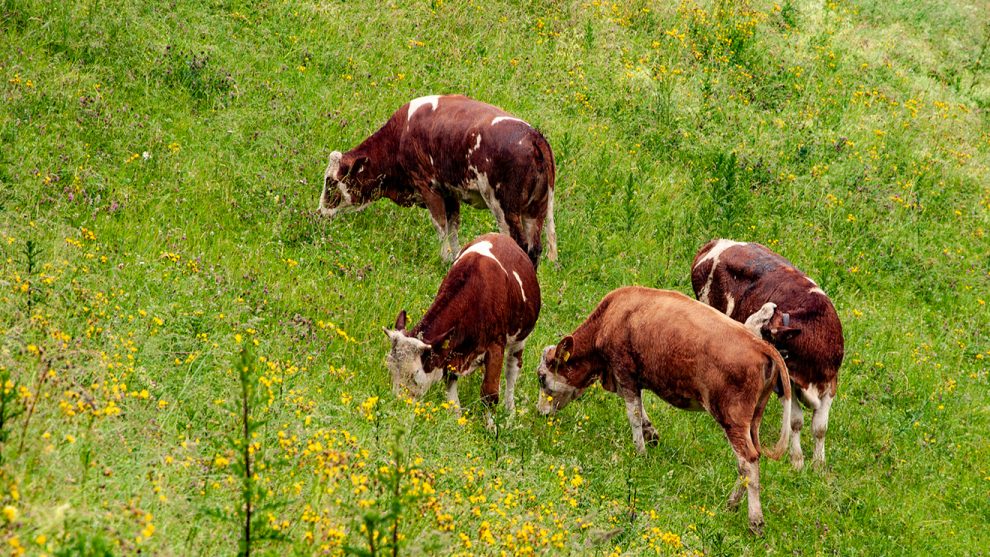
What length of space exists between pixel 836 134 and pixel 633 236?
5481 mm

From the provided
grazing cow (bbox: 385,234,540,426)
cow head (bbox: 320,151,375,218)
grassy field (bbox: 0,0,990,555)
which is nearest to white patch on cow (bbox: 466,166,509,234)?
grassy field (bbox: 0,0,990,555)

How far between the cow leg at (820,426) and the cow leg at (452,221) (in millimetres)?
4826

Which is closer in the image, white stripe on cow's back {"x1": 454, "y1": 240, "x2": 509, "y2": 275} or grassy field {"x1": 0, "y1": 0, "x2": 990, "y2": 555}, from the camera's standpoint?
grassy field {"x1": 0, "y1": 0, "x2": 990, "y2": 555}

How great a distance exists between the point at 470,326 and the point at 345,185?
422cm

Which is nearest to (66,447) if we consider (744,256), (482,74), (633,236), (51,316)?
(51,316)

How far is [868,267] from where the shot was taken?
583 inches

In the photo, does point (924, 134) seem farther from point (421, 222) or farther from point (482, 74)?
point (421, 222)

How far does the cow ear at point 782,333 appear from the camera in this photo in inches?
402

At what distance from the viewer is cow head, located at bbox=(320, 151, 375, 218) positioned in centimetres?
1256

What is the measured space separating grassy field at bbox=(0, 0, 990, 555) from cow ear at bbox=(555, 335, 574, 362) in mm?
749

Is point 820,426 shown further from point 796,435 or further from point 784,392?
point 784,392

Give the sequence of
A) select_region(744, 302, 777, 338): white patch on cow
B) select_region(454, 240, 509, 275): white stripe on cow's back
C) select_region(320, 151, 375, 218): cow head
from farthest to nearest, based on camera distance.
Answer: select_region(320, 151, 375, 218): cow head < select_region(744, 302, 777, 338): white patch on cow < select_region(454, 240, 509, 275): white stripe on cow's back

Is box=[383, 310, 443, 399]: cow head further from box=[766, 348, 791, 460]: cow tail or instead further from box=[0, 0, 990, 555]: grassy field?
box=[766, 348, 791, 460]: cow tail

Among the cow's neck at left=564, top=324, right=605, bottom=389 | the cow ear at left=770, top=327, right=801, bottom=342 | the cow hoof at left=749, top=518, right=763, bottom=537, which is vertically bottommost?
the cow hoof at left=749, top=518, right=763, bottom=537
